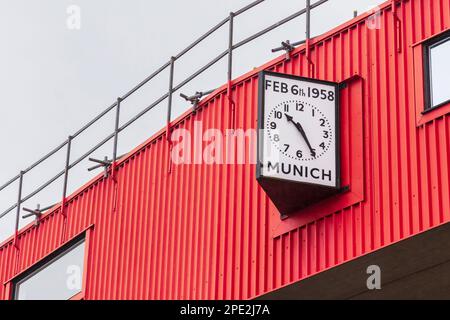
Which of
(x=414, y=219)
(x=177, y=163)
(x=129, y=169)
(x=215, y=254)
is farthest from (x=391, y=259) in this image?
(x=129, y=169)

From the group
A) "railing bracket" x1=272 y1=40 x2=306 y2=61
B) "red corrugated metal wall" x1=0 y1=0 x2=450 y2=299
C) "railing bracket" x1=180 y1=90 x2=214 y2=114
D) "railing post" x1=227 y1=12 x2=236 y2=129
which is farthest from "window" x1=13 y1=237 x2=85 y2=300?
"railing bracket" x1=272 y1=40 x2=306 y2=61

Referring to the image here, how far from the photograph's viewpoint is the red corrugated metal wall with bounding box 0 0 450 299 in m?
15.9

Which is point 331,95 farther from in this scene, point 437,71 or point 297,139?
point 437,71

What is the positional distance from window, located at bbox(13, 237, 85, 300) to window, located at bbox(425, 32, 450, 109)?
961cm

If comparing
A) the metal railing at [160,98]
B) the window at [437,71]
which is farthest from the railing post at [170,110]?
the window at [437,71]

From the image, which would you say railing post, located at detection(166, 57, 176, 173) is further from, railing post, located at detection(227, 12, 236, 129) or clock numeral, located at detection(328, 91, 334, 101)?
clock numeral, located at detection(328, 91, 334, 101)

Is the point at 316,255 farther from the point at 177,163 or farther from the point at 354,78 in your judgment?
the point at 177,163

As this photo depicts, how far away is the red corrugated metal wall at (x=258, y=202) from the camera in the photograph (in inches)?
625

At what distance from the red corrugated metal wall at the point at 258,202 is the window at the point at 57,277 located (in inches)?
17.4

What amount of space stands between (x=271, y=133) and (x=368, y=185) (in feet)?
5.16

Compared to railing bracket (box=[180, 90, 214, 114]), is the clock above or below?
below

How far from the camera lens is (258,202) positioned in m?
18.4

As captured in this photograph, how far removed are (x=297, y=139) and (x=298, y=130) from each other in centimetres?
15

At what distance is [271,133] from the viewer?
16.7 metres
